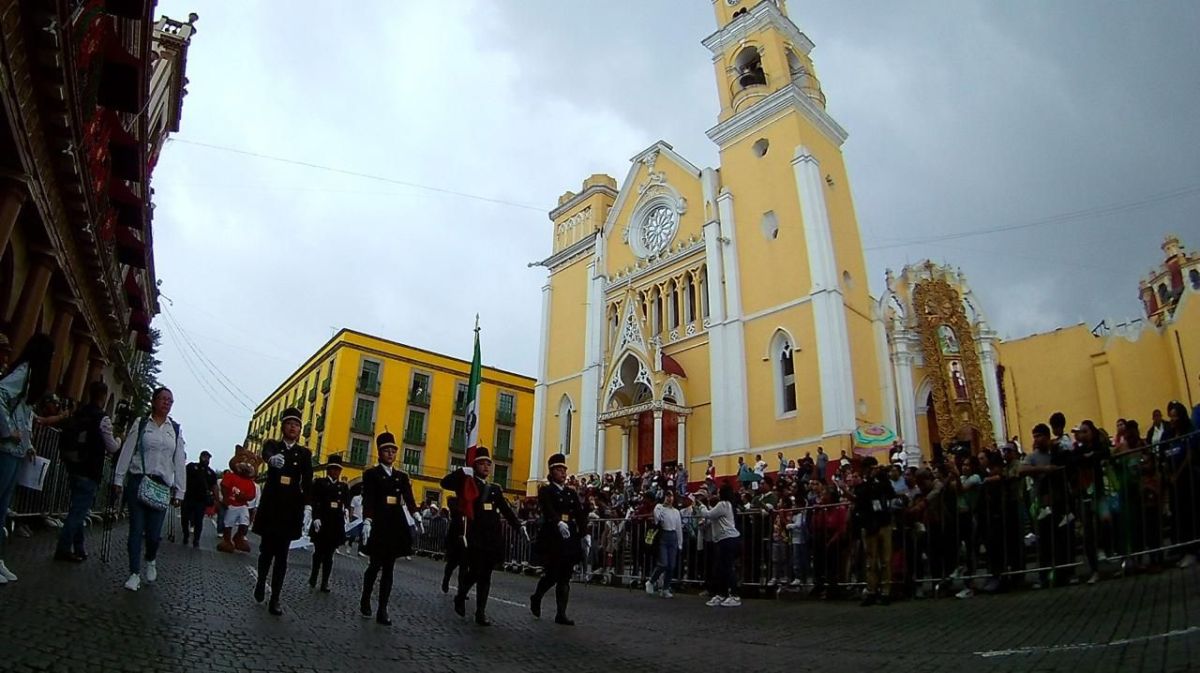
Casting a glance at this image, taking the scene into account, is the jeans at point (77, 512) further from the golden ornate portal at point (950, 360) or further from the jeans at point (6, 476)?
the golden ornate portal at point (950, 360)

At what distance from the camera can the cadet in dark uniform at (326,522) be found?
9691 millimetres

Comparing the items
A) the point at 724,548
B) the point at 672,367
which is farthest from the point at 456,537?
the point at 672,367

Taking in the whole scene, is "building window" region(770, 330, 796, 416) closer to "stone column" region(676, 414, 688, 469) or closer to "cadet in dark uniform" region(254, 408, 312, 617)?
"stone column" region(676, 414, 688, 469)

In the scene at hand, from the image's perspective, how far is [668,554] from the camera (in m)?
12.9

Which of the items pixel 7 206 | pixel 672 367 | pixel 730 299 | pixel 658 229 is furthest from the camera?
pixel 658 229

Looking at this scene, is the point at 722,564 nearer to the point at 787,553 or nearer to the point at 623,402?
the point at 787,553

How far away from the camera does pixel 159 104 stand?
22234 mm

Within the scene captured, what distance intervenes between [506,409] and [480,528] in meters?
45.8

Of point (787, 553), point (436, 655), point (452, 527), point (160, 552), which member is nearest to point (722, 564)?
point (787, 553)

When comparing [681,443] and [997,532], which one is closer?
[997,532]

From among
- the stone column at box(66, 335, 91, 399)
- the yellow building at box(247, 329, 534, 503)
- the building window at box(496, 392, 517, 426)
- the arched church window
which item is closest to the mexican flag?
the stone column at box(66, 335, 91, 399)

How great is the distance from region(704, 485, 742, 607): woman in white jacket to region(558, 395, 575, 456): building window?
67.8 feet

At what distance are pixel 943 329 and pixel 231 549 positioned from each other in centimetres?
2463

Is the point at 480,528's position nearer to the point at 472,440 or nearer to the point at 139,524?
the point at 139,524
